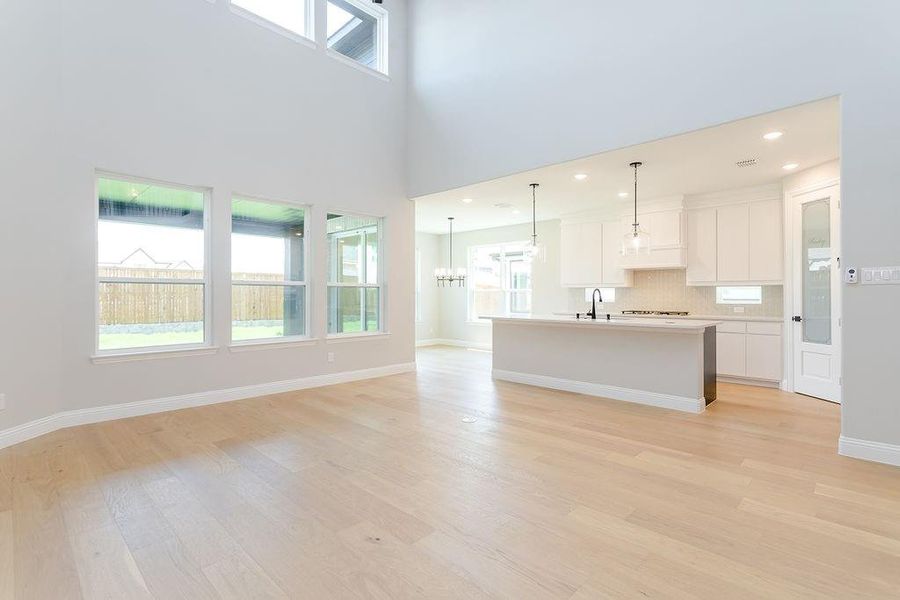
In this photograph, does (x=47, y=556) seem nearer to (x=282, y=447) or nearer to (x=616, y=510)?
(x=282, y=447)


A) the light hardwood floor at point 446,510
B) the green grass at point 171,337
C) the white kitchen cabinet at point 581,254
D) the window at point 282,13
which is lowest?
the light hardwood floor at point 446,510

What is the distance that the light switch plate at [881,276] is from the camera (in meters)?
2.91

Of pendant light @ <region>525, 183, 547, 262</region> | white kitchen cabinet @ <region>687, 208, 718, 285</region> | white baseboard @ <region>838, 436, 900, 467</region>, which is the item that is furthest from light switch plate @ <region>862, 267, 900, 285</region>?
pendant light @ <region>525, 183, 547, 262</region>

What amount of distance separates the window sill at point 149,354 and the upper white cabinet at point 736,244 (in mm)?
6406

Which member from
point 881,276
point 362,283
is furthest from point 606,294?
point 881,276

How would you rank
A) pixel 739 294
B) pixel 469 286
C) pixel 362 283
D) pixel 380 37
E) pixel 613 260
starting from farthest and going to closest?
1. pixel 469 286
2. pixel 613 260
3. pixel 380 37
4. pixel 362 283
5. pixel 739 294

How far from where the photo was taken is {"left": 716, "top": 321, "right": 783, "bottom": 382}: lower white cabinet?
213 inches

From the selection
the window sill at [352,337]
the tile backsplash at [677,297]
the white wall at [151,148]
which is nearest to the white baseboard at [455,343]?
the tile backsplash at [677,297]

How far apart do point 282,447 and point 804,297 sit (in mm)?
5906

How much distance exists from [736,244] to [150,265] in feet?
23.2

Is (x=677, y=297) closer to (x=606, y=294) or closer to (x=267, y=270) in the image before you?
(x=606, y=294)

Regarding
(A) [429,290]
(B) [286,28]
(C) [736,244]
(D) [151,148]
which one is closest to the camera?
(D) [151,148]

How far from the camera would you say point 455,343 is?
10.0 m

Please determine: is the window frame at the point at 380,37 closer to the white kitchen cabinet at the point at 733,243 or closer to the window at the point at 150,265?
the window at the point at 150,265
